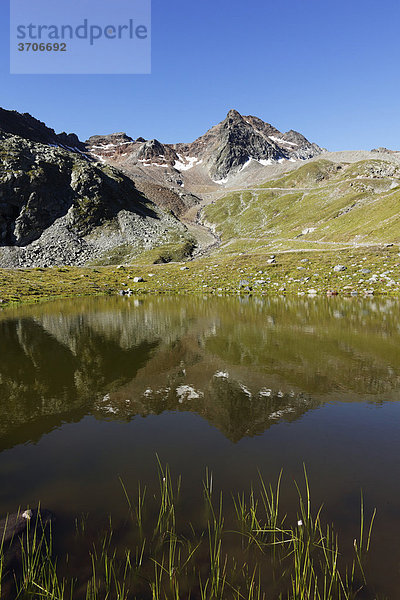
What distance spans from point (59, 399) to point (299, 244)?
321 feet

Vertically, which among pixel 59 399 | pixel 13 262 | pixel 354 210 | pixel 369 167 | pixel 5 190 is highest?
pixel 369 167

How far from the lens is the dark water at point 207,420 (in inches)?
270

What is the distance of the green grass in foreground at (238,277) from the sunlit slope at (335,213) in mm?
23791

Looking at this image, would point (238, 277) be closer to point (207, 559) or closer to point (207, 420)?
point (207, 420)

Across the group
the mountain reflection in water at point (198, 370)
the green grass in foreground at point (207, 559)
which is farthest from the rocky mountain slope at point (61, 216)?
the green grass in foreground at point (207, 559)

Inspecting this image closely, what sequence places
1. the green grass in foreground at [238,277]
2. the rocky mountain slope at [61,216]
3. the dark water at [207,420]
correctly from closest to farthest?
1. the dark water at [207,420]
2. the green grass in foreground at [238,277]
3. the rocky mountain slope at [61,216]

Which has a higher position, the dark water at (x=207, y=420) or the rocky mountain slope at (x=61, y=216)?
the rocky mountain slope at (x=61, y=216)

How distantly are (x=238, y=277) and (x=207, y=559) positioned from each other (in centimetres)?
6321

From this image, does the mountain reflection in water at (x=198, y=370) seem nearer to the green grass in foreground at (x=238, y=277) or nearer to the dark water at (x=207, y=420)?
the dark water at (x=207, y=420)

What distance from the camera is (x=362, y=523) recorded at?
5.66 metres

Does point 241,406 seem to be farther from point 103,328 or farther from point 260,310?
point 260,310

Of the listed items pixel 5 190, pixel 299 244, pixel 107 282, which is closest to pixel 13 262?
pixel 5 190

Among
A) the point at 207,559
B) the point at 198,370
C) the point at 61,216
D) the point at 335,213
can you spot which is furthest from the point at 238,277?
the point at 61,216

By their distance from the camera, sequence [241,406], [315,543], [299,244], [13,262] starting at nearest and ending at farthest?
[315,543] < [241,406] < [299,244] < [13,262]
